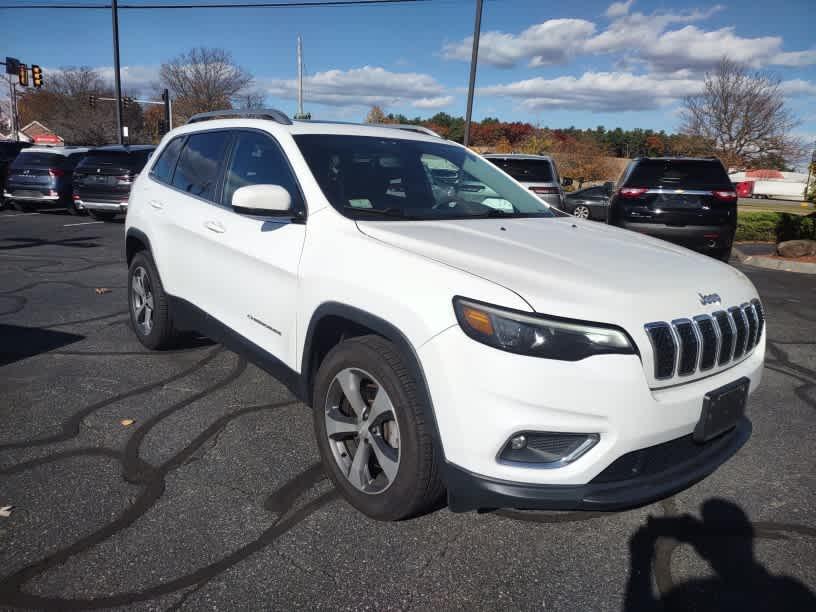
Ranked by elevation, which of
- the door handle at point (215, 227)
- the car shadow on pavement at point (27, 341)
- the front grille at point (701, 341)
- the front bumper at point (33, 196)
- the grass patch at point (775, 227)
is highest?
the door handle at point (215, 227)

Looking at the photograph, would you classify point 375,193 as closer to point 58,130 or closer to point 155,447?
point 155,447

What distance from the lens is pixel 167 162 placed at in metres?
4.78

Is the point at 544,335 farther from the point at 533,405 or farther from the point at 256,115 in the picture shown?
the point at 256,115

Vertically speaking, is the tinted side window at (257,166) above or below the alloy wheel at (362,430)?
above

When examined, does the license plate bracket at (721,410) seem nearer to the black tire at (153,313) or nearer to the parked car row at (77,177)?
the black tire at (153,313)

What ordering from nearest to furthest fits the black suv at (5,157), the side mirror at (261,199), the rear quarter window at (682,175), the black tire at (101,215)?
the side mirror at (261,199), the rear quarter window at (682,175), the black tire at (101,215), the black suv at (5,157)

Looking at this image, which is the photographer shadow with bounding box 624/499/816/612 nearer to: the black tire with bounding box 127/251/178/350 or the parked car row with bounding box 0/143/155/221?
the black tire with bounding box 127/251/178/350

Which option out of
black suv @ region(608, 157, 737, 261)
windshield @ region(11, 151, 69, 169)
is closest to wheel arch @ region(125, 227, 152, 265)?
black suv @ region(608, 157, 737, 261)

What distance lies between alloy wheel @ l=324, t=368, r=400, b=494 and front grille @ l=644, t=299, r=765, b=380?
1.02 m

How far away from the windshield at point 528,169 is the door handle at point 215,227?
8.24 m

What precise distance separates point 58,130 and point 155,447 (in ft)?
193

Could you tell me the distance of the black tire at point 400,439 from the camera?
2377mm

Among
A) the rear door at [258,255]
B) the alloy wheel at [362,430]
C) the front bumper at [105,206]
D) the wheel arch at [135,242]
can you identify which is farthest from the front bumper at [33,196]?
the alloy wheel at [362,430]

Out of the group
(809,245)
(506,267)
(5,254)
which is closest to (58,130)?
(5,254)
